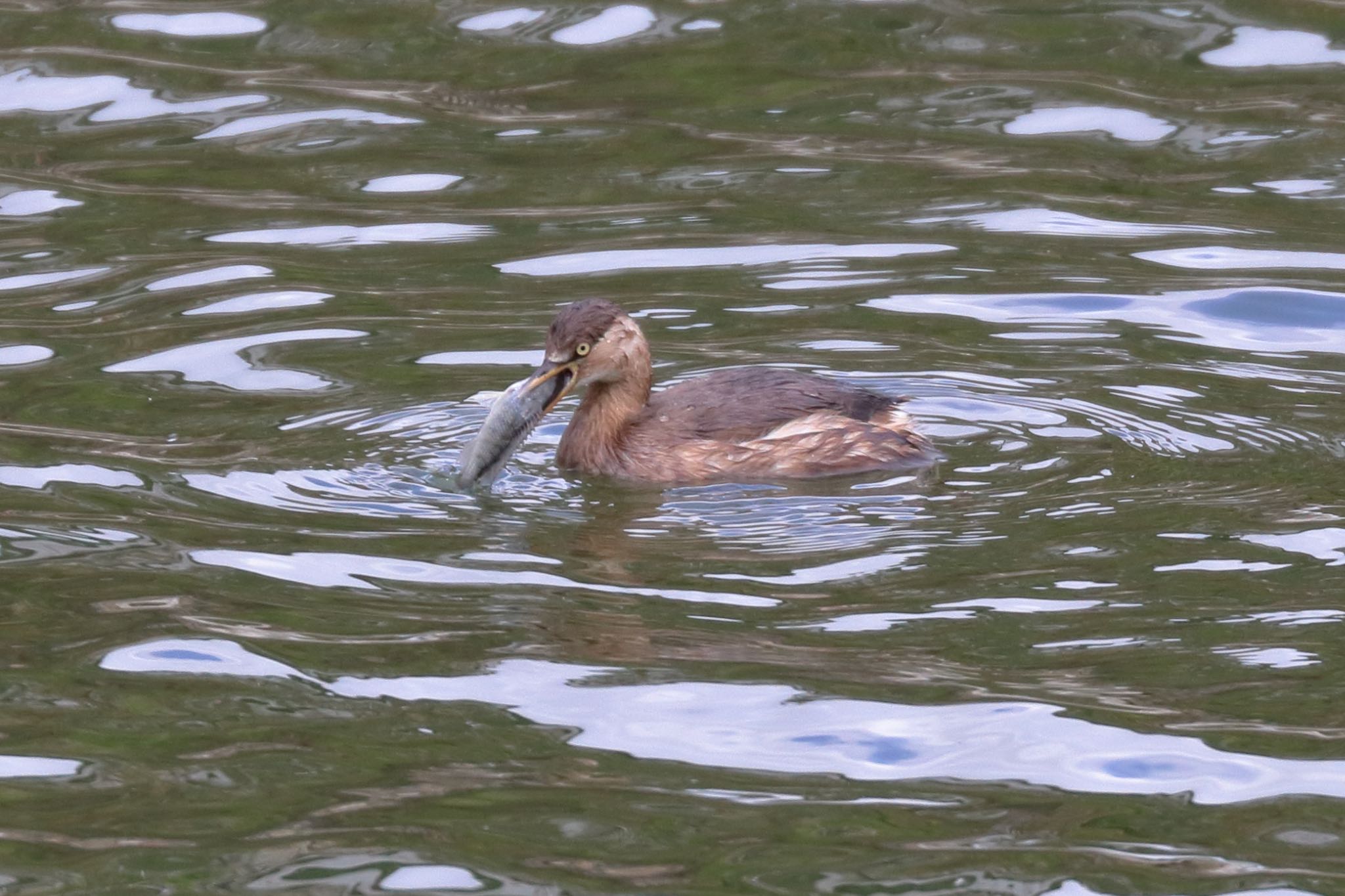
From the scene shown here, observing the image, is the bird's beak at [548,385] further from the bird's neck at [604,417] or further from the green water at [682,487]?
the green water at [682,487]

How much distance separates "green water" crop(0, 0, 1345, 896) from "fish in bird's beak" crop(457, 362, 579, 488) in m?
0.14

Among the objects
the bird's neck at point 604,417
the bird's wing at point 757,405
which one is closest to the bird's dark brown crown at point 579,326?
the bird's neck at point 604,417

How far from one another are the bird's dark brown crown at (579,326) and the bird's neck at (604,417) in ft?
A: 0.86

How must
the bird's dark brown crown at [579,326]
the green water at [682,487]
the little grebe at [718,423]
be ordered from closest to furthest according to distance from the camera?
the green water at [682,487] < the little grebe at [718,423] < the bird's dark brown crown at [579,326]

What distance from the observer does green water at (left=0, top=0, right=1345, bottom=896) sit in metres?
6.04

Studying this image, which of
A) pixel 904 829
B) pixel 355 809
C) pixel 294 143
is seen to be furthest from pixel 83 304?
pixel 904 829

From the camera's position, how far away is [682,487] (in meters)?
9.44

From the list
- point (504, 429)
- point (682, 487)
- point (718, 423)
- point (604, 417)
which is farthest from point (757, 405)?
point (504, 429)

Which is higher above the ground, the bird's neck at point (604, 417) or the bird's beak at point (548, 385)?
the bird's beak at point (548, 385)

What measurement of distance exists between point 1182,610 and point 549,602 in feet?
7.10

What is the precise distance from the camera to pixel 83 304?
11.9 metres

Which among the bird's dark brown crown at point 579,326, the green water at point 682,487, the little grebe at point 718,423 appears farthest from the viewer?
Result: the bird's dark brown crown at point 579,326

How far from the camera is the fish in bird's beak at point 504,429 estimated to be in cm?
A: 907

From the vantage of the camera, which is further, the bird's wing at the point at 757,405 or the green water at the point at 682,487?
the bird's wing at the point at 757,405
